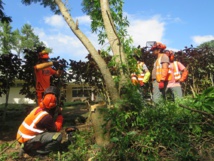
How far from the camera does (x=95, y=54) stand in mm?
4910

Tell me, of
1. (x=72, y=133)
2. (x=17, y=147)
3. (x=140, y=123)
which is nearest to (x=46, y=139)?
(x=72, y=133)

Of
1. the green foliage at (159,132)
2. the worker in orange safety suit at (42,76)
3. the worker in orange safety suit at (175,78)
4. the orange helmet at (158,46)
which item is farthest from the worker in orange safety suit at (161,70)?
the worker in orange safety suit at (42,76)

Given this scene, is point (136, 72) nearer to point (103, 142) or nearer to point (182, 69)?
point (103, 142)

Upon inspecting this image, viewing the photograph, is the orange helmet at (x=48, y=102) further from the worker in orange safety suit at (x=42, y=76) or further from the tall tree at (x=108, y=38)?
the worker in orange safety suit at (x=42, y=76)

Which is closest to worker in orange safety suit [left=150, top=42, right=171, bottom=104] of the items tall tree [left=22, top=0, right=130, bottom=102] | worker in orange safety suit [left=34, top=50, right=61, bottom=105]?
tall tree [left=22, top=0, right=130, bottom=102]

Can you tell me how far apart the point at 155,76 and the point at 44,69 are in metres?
2.68

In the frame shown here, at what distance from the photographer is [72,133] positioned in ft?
16.3

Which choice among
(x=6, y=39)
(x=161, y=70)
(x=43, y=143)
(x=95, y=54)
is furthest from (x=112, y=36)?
(x=6, y=39)

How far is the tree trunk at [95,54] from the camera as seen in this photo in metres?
4.56

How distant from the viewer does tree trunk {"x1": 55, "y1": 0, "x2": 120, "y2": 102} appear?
4.56 meters

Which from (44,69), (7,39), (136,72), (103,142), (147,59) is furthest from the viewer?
(7,39)

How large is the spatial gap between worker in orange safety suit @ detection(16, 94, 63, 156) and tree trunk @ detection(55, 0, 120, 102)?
37.0 inches

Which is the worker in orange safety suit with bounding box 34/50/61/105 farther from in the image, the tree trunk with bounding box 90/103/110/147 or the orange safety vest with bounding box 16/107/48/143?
the tree trunk with bounding box 90/103/110/147

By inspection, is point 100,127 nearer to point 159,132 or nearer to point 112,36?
point 159,132
